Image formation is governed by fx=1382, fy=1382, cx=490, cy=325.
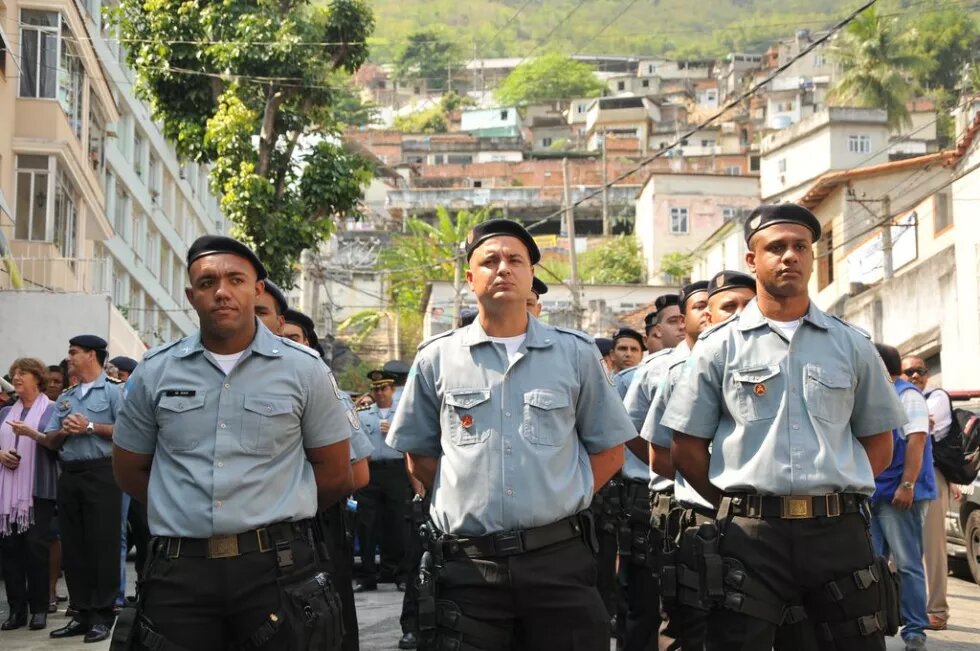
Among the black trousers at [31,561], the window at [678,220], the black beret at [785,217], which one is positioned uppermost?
the window at [678,220]

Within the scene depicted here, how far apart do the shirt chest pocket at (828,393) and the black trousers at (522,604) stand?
1.25m

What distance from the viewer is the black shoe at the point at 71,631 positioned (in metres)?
10.2

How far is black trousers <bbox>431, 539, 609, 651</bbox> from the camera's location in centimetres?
545

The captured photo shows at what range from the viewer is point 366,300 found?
225 ft

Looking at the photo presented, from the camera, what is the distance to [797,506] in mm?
5711

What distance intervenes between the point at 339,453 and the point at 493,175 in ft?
270

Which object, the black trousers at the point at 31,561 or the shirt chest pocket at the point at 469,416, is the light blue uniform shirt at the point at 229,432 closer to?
the shirt chest pocket at the point at 469,416

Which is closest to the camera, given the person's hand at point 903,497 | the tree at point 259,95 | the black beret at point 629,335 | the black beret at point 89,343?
the person's hand at point 903,497

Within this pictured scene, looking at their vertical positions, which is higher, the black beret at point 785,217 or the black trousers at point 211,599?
the black beret at point 785,217

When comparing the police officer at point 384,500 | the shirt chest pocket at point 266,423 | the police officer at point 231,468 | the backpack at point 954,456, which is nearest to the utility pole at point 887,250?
the police officer at point 384,500

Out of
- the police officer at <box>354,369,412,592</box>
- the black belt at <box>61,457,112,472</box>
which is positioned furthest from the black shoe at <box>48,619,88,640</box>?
the police officer at <box>354,369,412,592</box>

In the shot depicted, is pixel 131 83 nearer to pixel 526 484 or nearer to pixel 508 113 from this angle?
pixel 526 484

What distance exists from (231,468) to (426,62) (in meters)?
146

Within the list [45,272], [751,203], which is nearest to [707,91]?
[751,203]
